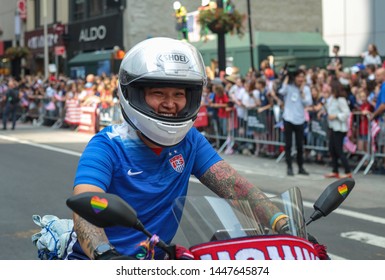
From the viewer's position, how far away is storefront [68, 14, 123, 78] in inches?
1395

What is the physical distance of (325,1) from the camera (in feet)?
72.0

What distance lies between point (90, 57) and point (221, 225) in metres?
35.6

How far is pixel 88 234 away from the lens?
277 centimetres

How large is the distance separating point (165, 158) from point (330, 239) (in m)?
4.55

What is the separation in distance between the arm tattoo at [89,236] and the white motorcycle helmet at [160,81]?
0.49m

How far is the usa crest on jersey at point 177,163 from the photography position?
3234 mm

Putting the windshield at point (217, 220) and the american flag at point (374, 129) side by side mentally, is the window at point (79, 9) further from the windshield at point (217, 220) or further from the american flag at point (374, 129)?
the windshield at point (217, 220)

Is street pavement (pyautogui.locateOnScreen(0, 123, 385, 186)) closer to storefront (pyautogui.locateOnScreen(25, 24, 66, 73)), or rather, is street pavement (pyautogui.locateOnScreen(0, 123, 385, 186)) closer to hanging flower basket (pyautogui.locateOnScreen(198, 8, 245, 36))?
hanging flower basket (pyautogui.locateOnScreen(198, 8, 245, 36))

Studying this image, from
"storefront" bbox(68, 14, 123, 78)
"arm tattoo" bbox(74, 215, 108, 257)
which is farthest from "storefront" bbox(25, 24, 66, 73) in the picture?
"arm tattoo" bbox(74, 215, 108, 257)

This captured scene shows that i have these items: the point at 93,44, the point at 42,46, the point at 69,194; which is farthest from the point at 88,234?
the point at 42,46

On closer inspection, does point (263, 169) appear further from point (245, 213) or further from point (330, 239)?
point (245, 213)
